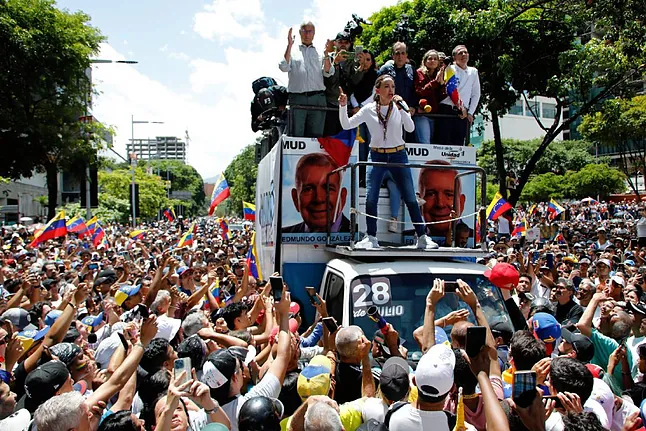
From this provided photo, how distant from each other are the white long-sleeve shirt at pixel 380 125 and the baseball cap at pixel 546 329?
2.45 meters

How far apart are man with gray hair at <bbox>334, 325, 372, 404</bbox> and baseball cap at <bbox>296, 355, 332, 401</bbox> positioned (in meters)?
0.26

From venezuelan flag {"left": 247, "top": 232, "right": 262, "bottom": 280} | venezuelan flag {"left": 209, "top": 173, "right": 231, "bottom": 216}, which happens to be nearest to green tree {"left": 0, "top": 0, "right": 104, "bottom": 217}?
venezuelan flag {"left": 209, "top": 173, "right": 231, "bottom": 216}

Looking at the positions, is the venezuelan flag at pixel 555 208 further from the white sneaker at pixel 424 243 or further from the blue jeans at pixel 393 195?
the white sneaker at pixel 424 243

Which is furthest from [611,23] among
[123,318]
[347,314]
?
[123,318]

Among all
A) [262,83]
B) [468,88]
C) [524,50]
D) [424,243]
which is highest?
[524,50]

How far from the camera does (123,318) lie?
20.4 ft

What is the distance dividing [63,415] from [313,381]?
4.57 feet

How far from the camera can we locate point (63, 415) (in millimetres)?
2932

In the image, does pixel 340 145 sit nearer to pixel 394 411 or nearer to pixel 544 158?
pixel 394 411

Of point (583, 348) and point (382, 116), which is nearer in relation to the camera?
point (583, 348)

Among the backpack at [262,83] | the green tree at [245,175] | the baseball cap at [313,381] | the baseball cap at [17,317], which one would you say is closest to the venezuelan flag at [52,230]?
the backpack at [262,83]

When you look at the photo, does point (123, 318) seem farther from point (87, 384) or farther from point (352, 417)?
point (352, 417)

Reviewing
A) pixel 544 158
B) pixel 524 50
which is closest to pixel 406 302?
pixel 524 50

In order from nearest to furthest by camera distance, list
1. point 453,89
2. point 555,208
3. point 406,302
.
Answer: point 406,302 < point 453,89 < point 555,208
